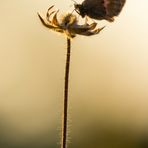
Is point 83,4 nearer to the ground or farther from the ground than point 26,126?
farther from the ground

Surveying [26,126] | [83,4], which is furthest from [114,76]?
[83,4]

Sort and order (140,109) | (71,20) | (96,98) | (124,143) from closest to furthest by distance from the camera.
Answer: (71,20) → (124,143) → (140,109) → (96,98)

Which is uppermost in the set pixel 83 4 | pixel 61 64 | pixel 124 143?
pixel 83 4

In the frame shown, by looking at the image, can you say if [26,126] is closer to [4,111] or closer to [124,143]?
[4,111]

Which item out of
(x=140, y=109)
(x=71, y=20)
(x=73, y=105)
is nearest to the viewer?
(x=71, y=20)

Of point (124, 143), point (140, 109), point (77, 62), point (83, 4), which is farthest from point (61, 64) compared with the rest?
point (83, 4)

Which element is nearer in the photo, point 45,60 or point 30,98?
point 30,98

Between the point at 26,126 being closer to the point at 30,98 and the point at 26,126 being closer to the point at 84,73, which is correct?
the point at 30,98
